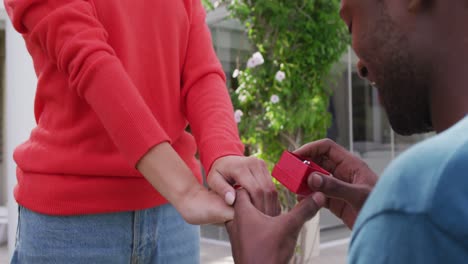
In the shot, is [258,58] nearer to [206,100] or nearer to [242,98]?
[242,98]

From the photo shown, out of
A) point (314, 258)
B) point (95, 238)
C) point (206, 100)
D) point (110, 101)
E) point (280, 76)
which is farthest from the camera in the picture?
point (314, 258)

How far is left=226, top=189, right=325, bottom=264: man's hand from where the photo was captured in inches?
36.5

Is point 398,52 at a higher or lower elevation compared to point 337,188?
higher

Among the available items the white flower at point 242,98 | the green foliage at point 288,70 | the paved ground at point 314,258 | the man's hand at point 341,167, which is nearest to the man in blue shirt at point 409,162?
the man's hand at point 341,167

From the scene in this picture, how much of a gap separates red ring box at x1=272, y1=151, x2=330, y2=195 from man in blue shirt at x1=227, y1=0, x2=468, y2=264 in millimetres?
35

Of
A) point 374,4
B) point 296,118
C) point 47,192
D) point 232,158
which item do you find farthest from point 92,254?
point 296,118

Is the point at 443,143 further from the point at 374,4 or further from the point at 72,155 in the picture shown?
the point at 72,155

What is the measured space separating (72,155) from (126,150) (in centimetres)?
17

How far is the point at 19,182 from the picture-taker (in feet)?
4.63

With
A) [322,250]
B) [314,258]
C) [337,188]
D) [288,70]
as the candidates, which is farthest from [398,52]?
[322,250]

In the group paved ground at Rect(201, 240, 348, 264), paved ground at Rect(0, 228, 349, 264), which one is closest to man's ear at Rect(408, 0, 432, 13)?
paved ground at Rect(0, 228, 349, 264)

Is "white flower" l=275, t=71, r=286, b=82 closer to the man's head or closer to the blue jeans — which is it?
the blue jeans

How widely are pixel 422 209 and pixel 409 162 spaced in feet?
0.17

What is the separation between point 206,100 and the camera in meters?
1.43
